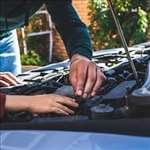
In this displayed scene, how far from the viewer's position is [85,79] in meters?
1.70

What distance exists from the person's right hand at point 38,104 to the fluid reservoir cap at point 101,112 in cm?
9

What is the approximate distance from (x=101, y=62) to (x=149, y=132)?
1082 mm

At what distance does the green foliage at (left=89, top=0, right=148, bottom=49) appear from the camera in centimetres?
628

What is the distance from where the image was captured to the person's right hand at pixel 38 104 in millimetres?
1591

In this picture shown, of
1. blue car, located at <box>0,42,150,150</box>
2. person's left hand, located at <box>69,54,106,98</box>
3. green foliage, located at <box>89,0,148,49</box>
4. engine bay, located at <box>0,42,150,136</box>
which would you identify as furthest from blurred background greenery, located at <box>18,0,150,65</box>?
blue car, located at <box>0,42,150,150</box>

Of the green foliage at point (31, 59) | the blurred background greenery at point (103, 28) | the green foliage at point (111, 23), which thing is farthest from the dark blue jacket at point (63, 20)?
the green foliage at point (31, 59)

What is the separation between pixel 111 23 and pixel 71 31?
440 cm

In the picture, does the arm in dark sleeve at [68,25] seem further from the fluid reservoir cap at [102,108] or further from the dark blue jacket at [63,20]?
the fluid reservoir cap at [102,108]

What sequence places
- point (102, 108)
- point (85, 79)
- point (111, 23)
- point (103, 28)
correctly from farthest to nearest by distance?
point (103, 28) < point (111, 23) < point (85, 79) < point (102, 108)

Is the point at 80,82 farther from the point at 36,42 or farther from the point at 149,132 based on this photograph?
the point at 36,42

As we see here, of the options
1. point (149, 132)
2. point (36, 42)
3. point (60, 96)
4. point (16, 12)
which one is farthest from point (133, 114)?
point (36, 42)

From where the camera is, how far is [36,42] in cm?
909

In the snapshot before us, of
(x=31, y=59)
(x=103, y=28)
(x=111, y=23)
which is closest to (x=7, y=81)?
(x=111, y=23)

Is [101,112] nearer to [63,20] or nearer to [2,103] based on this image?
[2,103]
